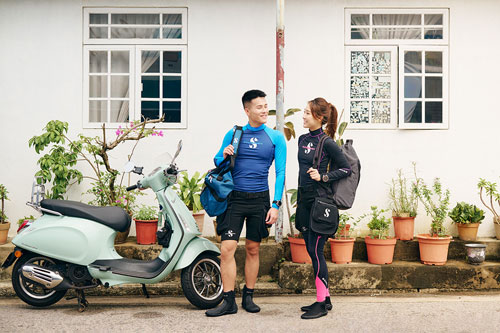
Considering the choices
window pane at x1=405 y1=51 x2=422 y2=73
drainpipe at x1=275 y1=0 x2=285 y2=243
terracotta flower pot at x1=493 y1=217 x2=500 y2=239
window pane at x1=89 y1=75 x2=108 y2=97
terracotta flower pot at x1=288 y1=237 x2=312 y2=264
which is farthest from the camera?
window pane at x1=89 y1=75 x2=108 y2=97

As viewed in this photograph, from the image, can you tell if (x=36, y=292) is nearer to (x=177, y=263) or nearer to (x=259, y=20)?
(x=177, y=263)

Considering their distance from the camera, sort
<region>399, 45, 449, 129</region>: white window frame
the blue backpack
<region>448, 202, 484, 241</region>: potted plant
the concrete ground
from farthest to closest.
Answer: <region>399, 45, 449, 129</region>: white window frame
<region>448, 202, 484, 241</region>: potted plant
the blue backpack
the concrete ground

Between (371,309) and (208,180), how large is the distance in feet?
6.43

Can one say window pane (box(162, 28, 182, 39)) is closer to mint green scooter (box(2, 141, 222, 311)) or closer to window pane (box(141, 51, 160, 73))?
window pane (box(141, 51, 160, 73))

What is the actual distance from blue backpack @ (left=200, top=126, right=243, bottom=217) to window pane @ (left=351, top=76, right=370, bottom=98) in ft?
8.69

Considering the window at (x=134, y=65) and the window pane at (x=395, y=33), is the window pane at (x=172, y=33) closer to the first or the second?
the window at (x=134, y=65)

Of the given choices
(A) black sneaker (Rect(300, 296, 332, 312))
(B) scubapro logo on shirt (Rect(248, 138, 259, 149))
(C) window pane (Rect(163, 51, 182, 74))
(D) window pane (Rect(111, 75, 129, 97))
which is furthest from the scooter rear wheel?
(C) window pane (Rect(163, 51, 182, 74))

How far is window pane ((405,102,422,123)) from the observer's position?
737 cm

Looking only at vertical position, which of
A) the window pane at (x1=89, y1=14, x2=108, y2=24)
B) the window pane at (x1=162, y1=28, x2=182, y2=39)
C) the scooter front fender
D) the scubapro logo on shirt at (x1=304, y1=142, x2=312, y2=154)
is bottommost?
the scooter front fender

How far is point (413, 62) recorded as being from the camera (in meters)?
7.41

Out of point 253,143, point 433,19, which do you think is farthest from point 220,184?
point 433,19

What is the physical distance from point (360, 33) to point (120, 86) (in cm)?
322

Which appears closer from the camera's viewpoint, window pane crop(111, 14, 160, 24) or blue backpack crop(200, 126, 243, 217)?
blue backpack crop(200, 126, 243, 217)

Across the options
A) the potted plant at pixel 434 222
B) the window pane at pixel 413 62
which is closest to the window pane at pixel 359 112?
the window pane at pixel 413 62
